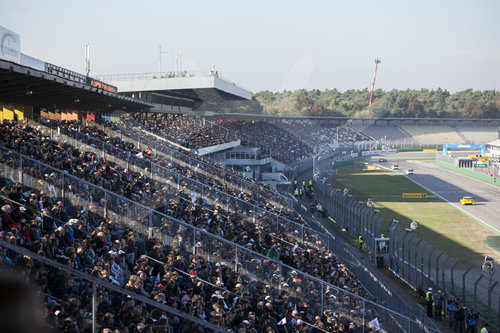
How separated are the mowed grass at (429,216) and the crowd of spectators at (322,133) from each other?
92.5 feet

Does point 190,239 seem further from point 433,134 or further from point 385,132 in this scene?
point 433,134

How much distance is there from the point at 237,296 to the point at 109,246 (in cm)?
241

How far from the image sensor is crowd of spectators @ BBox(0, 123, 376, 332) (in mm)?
7188

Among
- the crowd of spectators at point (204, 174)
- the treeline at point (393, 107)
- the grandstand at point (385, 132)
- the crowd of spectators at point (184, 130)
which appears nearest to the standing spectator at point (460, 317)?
the crowd of spectators at point (204, 174)

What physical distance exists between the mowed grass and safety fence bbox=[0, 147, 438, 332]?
12410mm

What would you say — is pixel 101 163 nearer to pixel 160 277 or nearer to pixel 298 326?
pixel 160 277

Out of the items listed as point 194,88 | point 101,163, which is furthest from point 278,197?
point 194,88

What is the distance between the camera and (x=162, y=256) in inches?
358

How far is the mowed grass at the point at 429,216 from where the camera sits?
2305cm

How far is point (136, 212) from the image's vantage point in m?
10.5

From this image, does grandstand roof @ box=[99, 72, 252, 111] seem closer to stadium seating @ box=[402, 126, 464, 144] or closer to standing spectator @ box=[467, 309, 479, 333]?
standing spectator @ box=[467, 309, 479, 333]

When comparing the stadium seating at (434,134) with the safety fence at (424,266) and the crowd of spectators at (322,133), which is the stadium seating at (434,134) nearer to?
the crowd of spectators at (322,133)

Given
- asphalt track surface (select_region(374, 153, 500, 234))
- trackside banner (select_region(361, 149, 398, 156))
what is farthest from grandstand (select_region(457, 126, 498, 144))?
asphalt track surface (select_region(374, 153, 500, 234))

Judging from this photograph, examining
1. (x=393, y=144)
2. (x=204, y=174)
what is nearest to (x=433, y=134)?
(x=393, y=144)
